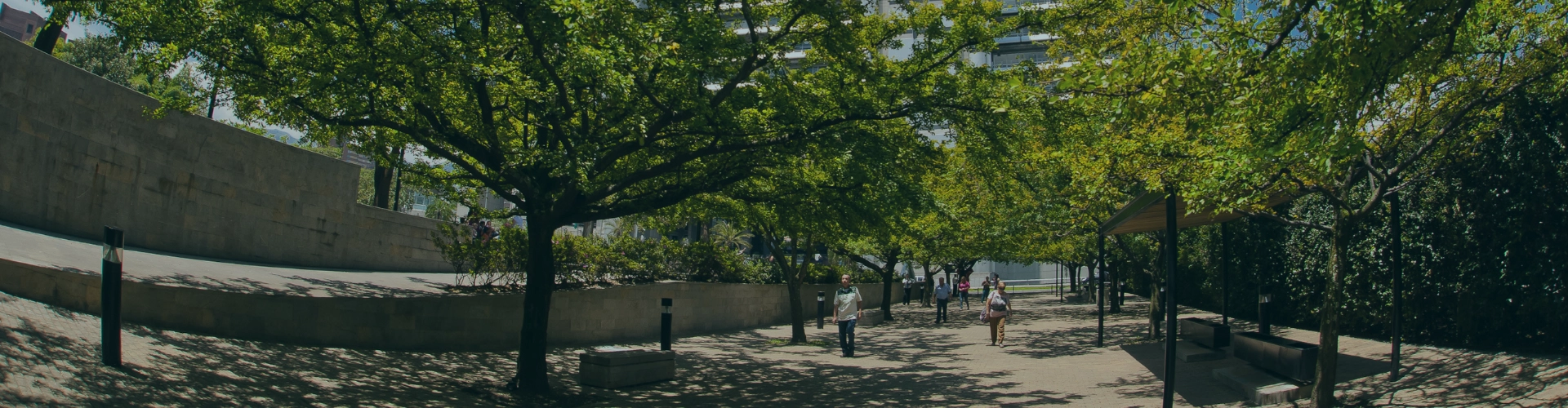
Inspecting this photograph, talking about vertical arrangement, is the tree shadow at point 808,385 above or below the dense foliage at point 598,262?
below

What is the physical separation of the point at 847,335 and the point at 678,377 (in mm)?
4118

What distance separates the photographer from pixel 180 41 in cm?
830

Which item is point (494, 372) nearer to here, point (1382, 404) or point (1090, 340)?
point (1382, 404)

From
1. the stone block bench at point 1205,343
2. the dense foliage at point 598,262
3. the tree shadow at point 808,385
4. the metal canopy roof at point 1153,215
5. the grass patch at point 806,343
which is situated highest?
the metal canopy roof at point 1153,215

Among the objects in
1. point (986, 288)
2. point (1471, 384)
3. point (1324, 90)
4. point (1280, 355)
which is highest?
point (1324, 90)

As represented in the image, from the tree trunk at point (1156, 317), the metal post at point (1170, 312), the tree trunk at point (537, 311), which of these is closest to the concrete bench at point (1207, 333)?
the tree trunk at point (1156, 317)

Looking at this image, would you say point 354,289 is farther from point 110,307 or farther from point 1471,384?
point 1471,384

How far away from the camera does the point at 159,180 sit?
575 inches

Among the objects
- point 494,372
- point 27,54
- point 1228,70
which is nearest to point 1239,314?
point 1228,70

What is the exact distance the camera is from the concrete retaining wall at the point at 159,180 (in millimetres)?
12773

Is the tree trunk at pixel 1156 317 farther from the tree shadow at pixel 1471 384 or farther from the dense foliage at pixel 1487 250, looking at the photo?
the tree shadow at pixel 1471 384

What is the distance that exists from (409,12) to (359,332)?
453cm

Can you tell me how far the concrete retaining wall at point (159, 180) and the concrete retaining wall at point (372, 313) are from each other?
523cm

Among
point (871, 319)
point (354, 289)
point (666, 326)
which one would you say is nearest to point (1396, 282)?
point (666, 326)
